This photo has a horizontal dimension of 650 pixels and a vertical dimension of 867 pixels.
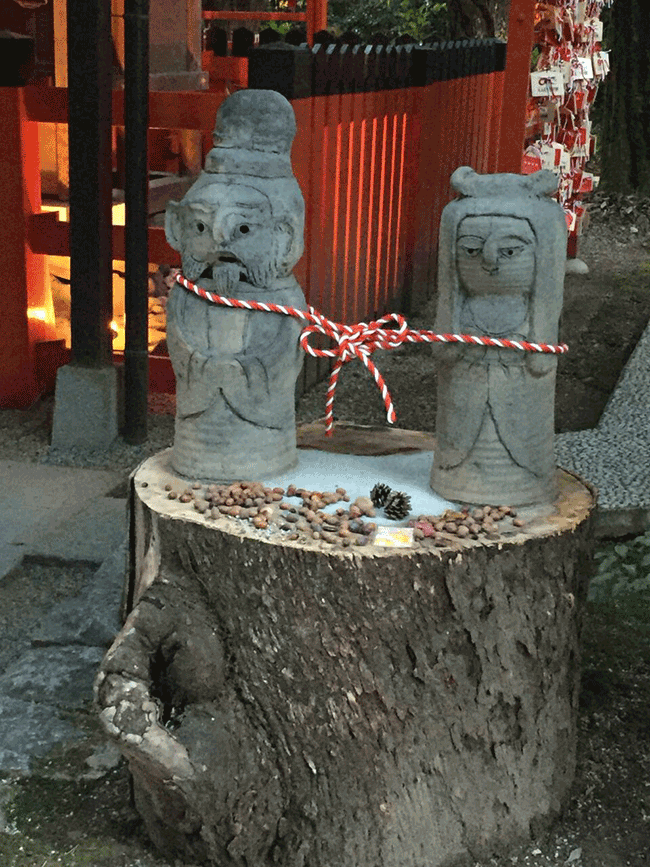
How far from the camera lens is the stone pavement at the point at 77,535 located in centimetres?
311

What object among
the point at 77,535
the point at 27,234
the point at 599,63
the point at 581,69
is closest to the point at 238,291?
the point at 77,535

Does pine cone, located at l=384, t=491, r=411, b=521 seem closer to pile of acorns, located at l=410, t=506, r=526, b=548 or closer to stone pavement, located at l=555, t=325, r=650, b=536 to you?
pile of acorns, located at l=410, t=506, r=526, b=548

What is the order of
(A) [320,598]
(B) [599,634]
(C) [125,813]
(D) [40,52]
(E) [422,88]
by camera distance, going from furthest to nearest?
1. (E) [422,88]
2. (D) [40,52]
3. (B) [599,634]
4. (C) [125,813]
5. (A) [320,598]

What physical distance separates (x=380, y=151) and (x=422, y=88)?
76 centimetres

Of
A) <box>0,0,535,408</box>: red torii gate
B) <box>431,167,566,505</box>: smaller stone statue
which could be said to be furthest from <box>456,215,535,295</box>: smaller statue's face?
<box>0,0,535,408</box>: red torii gate

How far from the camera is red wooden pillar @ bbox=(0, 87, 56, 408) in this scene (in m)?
5.21

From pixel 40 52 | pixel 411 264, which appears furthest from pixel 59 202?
pixel 411 264

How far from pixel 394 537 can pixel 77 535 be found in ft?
6.57

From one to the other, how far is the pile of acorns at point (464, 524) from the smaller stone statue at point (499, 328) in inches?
2.2

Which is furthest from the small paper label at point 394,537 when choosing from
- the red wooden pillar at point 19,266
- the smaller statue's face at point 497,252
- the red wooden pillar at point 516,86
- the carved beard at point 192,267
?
the red wooden pillar at point 516,86

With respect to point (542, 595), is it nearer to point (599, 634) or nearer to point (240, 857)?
point (240, 857)

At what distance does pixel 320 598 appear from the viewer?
2.48m

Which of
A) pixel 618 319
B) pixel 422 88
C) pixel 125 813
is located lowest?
pixel 125 813

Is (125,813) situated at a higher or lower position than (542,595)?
lower
